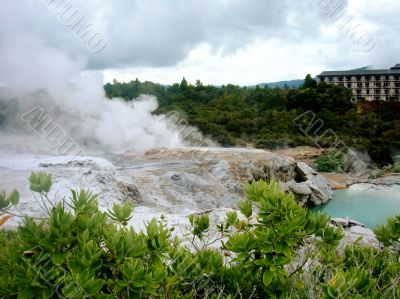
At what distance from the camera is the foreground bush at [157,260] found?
4.86 ft

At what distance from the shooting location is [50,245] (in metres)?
1.55

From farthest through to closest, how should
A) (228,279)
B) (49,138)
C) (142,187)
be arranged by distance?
(49,138)
(142,187)
(228,279)

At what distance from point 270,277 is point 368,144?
62.6 ft

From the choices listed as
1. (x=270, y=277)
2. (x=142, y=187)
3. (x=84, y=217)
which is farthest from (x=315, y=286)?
(x=142, y=187)

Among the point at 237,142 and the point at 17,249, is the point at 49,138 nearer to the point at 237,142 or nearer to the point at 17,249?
the point at 237,142

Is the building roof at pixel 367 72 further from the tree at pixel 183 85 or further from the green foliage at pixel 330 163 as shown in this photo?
the green foliage at pixel 330 163

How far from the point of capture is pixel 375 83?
2891cm

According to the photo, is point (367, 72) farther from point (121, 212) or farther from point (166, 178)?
point (121, 212)

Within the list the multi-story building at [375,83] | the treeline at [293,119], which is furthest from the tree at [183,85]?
the multi-story building at [375,83]

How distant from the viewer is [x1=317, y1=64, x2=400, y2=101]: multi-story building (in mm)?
28156

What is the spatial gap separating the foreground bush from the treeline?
18098mm

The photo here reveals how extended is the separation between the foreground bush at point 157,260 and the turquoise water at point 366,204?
30.9 ft

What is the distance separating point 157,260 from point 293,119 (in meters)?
21.3

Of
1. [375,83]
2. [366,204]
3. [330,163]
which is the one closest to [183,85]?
[375,83]
